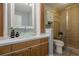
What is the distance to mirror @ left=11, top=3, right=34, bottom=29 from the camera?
1.37 metres

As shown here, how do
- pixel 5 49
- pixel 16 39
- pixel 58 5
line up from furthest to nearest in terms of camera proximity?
pixel 58 5, pixel 16 39, pixel 5 49

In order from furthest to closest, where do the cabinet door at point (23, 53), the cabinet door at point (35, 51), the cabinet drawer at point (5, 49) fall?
the cabinet door at point (35, 51)
the cabinet door at point (23, 53)
the cabinet drawer at point (5, 49)

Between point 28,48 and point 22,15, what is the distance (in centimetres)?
47

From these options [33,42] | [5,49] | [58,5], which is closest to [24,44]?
[33,42]

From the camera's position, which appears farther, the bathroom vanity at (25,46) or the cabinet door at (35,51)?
the cabinet door at (35,51)

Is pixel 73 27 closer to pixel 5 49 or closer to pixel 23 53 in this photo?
pixel 23 53

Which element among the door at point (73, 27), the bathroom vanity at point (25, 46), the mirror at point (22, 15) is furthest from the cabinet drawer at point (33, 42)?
the door at point (73, 27)

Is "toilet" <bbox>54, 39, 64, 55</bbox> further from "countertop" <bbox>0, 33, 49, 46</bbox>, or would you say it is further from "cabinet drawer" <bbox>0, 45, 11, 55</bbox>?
"cabinet drawer" <bbox>0, 45, 11, 55</bbox>

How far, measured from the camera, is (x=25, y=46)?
1348 millimetres

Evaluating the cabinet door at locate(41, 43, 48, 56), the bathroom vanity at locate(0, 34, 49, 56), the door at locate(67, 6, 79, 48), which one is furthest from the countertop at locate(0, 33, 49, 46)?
the door at locate(67, 6, 79, 48)

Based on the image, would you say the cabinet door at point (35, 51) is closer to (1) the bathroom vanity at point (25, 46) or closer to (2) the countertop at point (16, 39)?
(1) the bathroom vanity at point (25, 46)

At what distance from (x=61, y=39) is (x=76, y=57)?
1.07 ft

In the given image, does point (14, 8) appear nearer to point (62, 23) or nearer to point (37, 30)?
point (37, 30)

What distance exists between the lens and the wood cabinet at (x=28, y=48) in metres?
1.22
